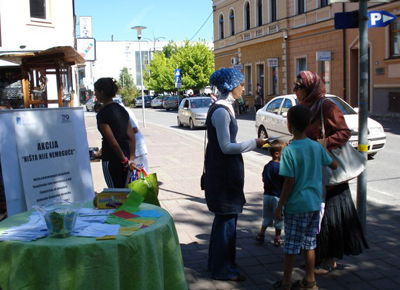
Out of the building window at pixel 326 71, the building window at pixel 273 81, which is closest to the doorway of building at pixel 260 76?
the building window at pixel 273 81

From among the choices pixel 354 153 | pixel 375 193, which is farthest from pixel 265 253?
pixel 375 193

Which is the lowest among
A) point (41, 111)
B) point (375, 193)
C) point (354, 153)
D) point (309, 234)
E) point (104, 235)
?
point (375, 193)

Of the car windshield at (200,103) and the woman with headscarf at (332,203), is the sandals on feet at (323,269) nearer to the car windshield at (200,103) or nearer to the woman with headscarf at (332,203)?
the woman with headscarf at (332,203)

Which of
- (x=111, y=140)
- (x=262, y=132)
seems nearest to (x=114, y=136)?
(x=111, y=140)

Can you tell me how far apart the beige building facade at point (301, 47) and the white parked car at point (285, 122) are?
9.66 m

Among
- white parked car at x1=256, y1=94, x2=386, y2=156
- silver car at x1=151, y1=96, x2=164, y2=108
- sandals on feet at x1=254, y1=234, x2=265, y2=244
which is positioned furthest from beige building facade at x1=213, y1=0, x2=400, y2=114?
sandals on feet at x1=254, y1=234, x2=265, y2=244

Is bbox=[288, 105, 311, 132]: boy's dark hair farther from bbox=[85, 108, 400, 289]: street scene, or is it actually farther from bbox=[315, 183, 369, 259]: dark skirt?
bbox=[85, 108, 400, 289]: street scene

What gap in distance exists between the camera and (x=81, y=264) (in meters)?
2.76

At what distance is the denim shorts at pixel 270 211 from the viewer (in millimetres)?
5184

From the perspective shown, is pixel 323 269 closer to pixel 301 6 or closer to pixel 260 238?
pixel 260 238

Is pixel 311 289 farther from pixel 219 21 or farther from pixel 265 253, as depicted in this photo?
pixel 219 21

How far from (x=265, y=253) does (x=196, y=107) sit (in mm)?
17702

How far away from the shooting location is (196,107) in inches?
883

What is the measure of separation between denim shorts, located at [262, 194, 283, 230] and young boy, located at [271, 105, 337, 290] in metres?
1.27
